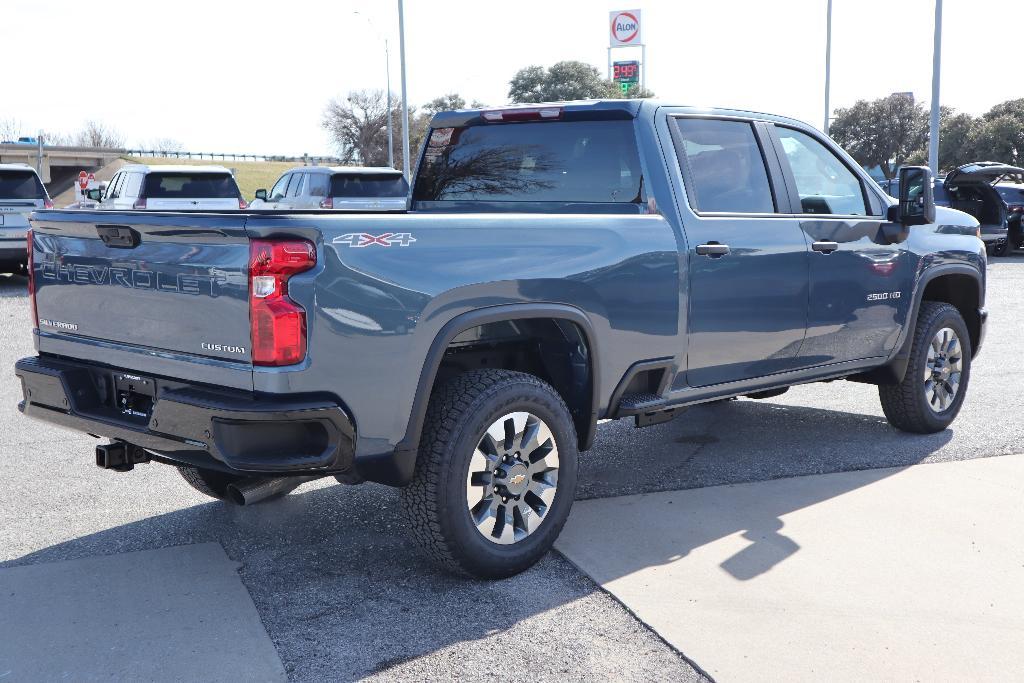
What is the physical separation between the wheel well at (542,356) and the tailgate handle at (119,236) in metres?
1.30

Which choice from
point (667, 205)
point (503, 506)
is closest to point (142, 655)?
point (503, 506)

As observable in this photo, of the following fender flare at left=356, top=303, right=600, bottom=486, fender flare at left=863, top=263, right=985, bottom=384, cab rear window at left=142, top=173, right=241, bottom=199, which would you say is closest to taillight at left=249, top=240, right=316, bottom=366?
fender flare at left=356, top=303, right=600, bottom=486

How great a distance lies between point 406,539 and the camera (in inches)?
190

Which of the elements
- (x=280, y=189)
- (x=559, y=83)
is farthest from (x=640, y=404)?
(x=559, y=83)

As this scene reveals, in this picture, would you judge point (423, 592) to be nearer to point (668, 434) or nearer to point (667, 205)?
point (667, 205)

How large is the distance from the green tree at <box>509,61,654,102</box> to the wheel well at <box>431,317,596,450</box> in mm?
67544

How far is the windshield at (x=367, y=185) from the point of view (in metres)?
18.9

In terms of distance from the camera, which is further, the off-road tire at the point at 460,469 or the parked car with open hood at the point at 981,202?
the parked car with open hood at the point at 981,202

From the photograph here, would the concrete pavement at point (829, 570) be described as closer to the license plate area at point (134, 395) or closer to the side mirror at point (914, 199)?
the side mirror at point (914, 199)

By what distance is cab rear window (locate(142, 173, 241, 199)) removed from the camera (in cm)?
1822

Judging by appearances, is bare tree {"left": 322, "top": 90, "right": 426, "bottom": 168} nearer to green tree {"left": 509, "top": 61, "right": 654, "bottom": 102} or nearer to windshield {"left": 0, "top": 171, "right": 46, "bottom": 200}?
green tree {"left": 509, "top": 61, "right": 654, "bottom": 102}

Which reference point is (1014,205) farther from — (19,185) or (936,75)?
(19,185)

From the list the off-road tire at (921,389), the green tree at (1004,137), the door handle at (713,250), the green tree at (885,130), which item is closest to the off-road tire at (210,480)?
the door handle at (713,250)

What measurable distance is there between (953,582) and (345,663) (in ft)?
7.92
